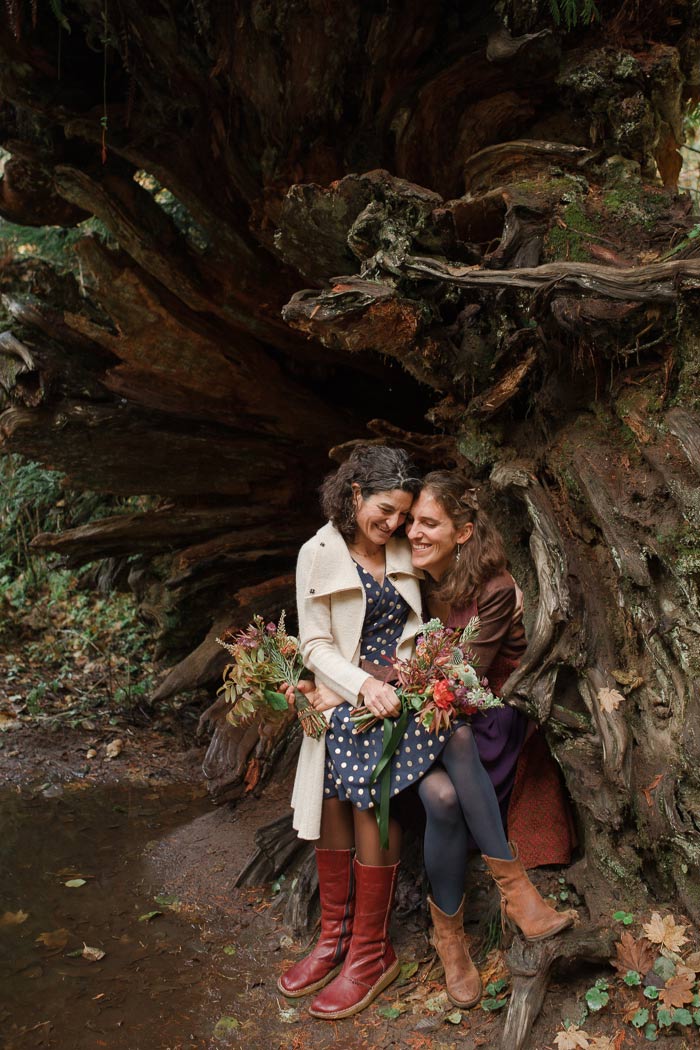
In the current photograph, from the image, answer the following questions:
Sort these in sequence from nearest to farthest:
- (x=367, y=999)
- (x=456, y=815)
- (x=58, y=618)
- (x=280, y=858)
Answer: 1. (x=456, y=815)
2. (x=367, y=999)
3. (x=280, y=858)
4. (x=58, y=618)

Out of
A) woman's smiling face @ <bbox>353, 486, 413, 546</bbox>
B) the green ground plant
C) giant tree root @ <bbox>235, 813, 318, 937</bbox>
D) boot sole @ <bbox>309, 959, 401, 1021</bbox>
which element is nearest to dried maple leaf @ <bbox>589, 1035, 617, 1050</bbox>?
boot sole @ <bbox>309, 959, 401, 1021</bbox>

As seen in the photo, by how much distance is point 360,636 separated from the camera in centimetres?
366

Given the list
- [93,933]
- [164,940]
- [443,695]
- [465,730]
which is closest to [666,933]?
[465,730]

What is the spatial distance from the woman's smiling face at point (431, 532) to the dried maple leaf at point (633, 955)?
1.67m

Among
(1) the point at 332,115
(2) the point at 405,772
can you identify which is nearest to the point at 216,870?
(2) the point at 405,772

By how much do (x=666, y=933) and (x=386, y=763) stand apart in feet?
3.91

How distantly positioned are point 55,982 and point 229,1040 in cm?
83

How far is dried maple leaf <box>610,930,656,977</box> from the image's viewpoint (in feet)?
9.66

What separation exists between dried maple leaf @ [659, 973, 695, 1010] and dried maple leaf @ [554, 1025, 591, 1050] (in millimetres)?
306

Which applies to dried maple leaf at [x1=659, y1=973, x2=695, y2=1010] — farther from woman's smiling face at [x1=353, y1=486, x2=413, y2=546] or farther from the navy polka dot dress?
woman's smiling face at [x1=353, y1=486, x2=413, y2=546]

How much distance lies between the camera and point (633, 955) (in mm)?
2965

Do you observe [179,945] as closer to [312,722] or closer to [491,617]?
[312,722]

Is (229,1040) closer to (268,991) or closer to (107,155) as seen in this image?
(268,991)

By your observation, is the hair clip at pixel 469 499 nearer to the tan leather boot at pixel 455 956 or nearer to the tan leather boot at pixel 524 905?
the tan leather boot at pixel 524 905
